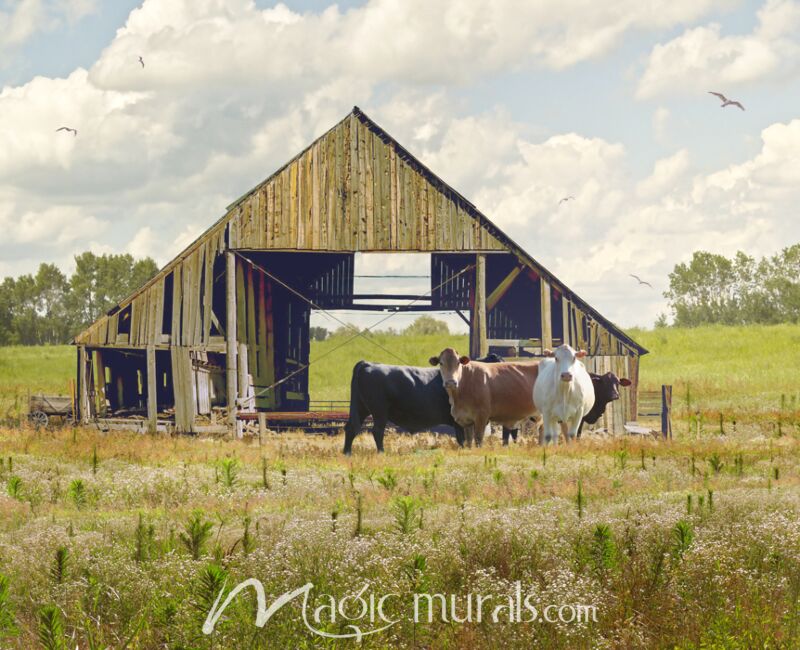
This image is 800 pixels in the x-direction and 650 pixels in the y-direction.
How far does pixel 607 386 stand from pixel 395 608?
16.8 m

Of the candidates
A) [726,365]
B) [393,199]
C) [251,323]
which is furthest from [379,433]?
[726,365]

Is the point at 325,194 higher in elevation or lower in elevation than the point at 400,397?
higher

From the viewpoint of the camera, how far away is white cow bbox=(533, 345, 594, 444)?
69.0 feet

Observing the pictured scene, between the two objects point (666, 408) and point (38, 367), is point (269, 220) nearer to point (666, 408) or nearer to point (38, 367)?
point (666, 408)

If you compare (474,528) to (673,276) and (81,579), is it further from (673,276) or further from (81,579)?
(673,276)

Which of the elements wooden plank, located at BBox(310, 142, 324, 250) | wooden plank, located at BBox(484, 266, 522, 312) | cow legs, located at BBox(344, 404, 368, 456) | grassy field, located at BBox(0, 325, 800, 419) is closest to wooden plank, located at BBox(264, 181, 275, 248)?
wooden plank, located at BBox(310, 142, 324, 250)

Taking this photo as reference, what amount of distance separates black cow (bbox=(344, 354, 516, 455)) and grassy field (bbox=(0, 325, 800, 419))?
70.8ft

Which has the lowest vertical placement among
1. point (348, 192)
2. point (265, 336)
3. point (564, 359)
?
point (564, 359)

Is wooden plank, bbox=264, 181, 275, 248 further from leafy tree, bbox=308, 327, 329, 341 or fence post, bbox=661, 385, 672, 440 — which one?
leafy tree, bbox=308, 327, 329, 341

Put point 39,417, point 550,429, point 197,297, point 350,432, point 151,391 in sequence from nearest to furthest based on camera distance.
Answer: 1. point 350,432
2. point 550,429
3. point 151,391
4. point 197,297
5. point 39,417

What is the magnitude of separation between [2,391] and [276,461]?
108ft

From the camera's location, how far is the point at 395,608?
8094 millimetres

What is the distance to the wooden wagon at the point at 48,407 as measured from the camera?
2972 centimetres

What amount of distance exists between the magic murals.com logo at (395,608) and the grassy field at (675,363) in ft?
114
